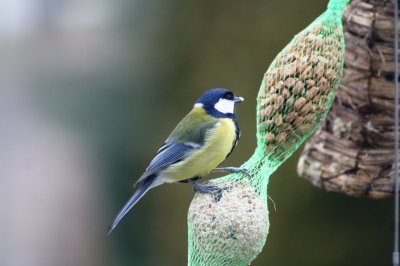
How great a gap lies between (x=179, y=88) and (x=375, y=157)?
205 centimetres

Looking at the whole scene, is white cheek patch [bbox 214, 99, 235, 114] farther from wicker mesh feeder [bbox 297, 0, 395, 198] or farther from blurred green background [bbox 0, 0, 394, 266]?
blurred green background [bbox 0, 0, 394, 266]

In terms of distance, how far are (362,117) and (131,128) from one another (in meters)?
2.30

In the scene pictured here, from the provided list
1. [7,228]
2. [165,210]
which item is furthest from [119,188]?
[7,228]

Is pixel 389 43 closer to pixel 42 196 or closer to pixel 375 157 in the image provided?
pixel 375 157

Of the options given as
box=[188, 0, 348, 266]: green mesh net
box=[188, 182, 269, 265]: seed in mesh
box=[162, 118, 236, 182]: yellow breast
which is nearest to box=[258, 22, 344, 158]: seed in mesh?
box=[188, 0, 348, 266]: green mesh net

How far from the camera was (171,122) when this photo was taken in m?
4.64

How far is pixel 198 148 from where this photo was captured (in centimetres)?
267

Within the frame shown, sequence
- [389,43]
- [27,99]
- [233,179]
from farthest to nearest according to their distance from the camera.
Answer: [27,99] < [389,43] < [233,179]

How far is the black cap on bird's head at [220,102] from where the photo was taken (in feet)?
9.04

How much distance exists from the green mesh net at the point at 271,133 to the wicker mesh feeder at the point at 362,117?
23 cm

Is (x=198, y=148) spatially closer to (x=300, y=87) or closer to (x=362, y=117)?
(x=300, y=87)

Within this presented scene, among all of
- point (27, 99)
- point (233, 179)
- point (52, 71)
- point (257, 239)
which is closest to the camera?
point (257, 239)

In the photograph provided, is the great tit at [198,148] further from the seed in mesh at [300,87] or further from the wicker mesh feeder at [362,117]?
the wicker mesh feeder at [362,117]

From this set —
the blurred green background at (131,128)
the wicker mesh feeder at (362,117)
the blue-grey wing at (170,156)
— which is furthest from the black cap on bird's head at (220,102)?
the blurred green background at (131,128)
